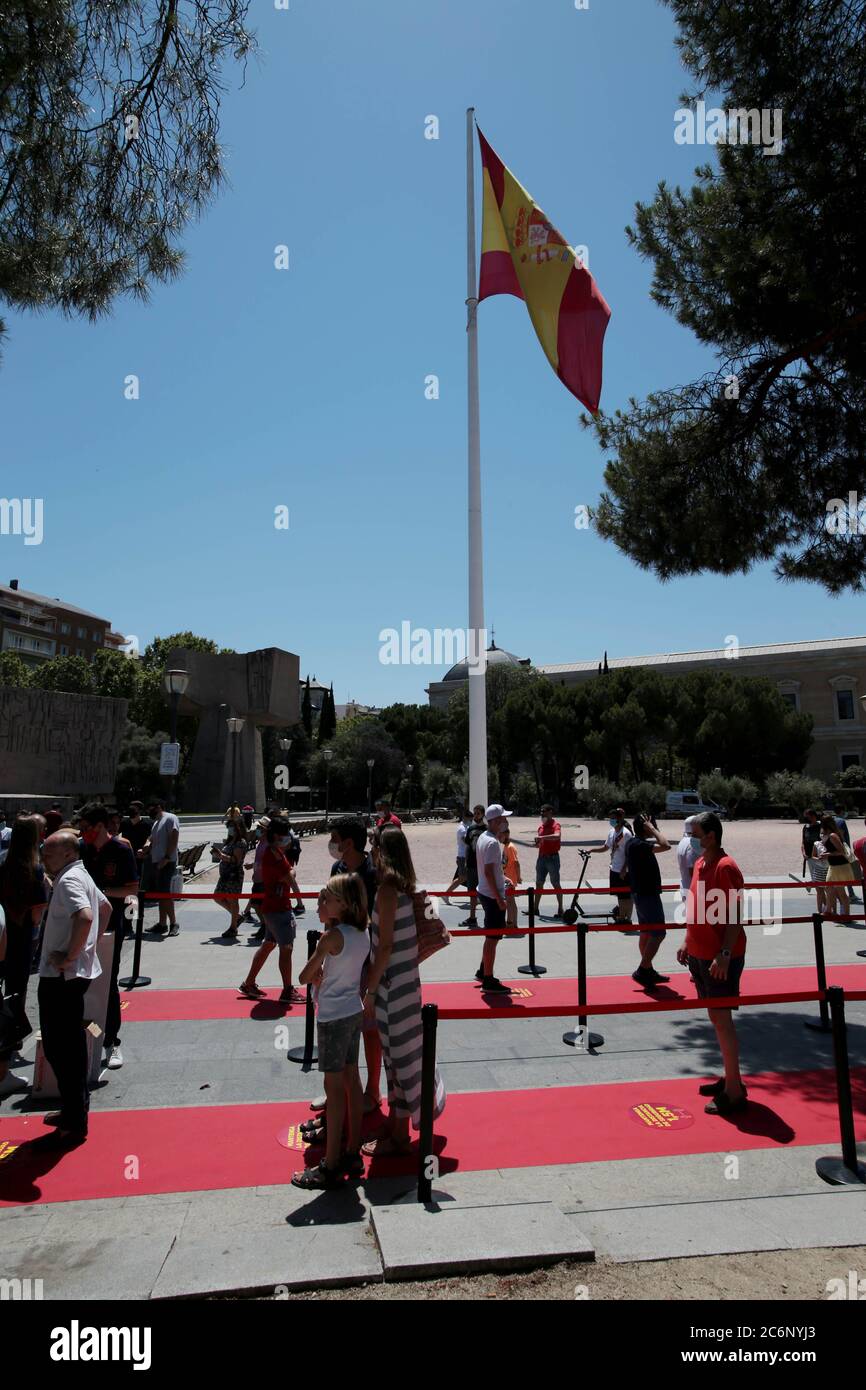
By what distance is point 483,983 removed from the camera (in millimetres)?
8141

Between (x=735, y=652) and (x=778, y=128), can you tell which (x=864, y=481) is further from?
(x=735, y=652)

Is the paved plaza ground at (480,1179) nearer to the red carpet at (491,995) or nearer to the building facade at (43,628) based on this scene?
the red carpet at (491,995)

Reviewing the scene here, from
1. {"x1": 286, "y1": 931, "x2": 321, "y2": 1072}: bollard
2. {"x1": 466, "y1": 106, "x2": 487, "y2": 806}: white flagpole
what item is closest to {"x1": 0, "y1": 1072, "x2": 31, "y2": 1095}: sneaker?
{"x1": 286, "y1": 931, "x2": 321, "y2": 1072}: bollard

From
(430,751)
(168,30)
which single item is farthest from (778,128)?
(430,751)

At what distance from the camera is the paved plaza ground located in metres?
3.25

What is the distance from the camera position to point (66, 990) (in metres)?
4.71

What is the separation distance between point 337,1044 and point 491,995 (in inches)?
162

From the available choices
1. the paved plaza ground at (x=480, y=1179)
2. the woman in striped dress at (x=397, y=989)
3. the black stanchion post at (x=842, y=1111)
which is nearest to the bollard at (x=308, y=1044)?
the paved plaza ground at (x=480, y=1179)

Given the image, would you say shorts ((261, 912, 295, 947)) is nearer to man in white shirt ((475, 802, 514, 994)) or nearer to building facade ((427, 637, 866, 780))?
man in white shirt ((475, 802, 514, 994))

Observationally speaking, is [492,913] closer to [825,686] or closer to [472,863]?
[472,863]

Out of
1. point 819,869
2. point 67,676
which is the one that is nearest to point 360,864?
point 819,869

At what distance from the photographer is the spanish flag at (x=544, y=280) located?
42.3ft

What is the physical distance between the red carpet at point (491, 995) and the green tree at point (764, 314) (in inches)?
183

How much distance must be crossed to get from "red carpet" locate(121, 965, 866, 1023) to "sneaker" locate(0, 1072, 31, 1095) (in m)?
1.58
